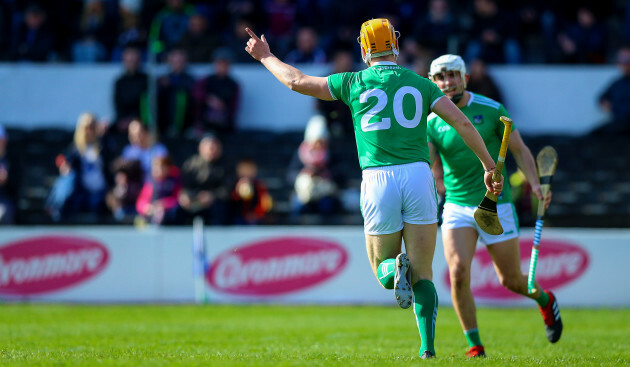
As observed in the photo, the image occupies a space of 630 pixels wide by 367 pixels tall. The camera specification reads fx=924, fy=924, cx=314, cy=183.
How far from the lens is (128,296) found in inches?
587

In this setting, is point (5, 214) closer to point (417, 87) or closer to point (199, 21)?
point (199, 21)

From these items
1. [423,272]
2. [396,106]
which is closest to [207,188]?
[423,272]

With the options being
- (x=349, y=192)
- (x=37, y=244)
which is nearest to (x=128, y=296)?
(x=37, y=244)

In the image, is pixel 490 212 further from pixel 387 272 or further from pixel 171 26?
pixel 171 26

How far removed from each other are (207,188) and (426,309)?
29.4 ft

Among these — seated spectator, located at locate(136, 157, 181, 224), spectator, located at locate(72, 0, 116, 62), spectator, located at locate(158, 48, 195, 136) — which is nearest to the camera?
seated spectator, located at locate(136, 157, 181, 224)

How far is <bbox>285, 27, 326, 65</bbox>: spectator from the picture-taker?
18.7 metres

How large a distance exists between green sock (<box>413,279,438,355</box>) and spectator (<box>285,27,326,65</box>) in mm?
12128

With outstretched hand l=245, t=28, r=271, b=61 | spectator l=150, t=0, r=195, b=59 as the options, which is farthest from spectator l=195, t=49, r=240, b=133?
outstretched hand l=245, t=28, r=271, b=61

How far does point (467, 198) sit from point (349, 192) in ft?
25.9

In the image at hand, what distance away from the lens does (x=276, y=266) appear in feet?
48.6

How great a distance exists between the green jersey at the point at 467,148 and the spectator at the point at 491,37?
35.0 feet

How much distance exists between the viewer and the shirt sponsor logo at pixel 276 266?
1479 centimetres

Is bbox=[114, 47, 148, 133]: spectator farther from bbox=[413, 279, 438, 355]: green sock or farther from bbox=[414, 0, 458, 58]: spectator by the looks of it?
bbox=[413, 279, 438, 355]: green sock
